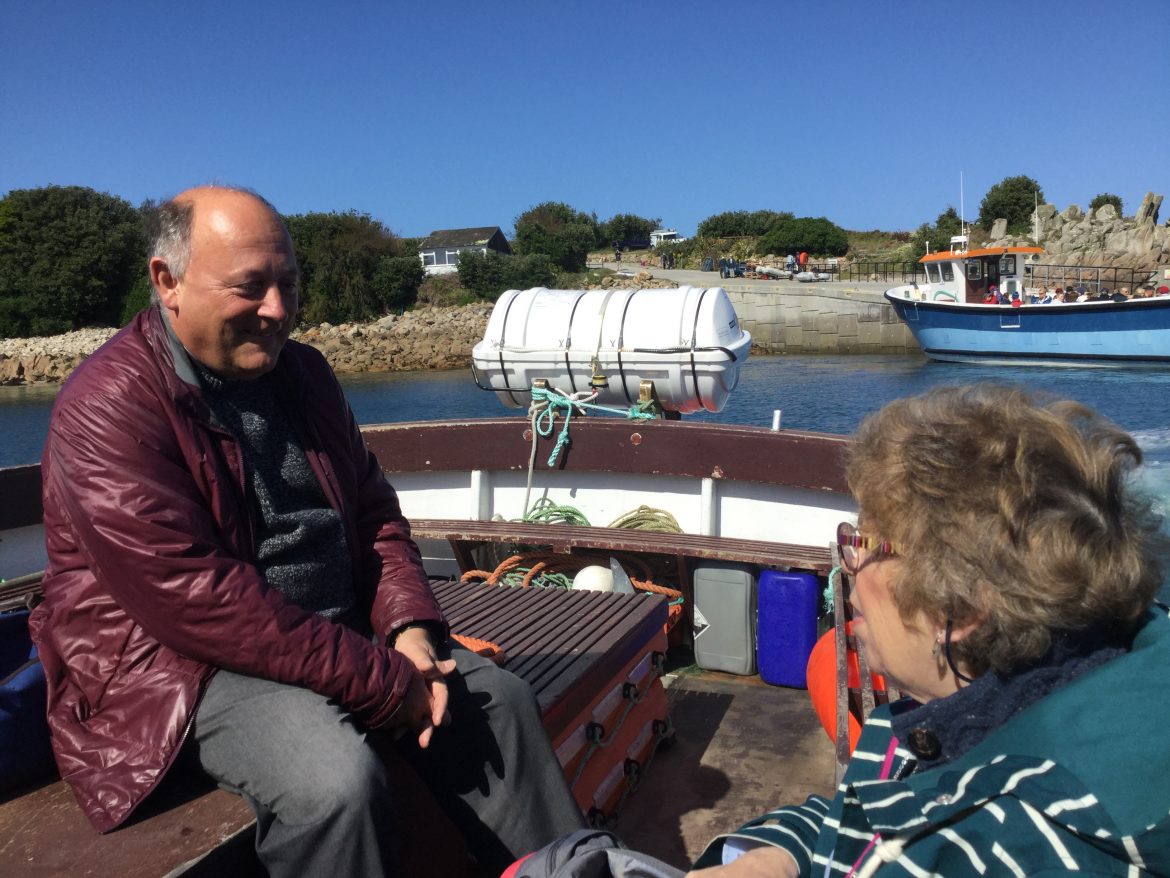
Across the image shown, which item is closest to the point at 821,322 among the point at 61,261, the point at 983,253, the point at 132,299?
the point at 983,253

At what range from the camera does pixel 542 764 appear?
1758 millimetres

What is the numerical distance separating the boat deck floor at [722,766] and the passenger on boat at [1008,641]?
155 centimetres

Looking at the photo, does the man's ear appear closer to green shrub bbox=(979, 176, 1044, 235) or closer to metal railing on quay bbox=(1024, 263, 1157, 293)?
metal railing on quay bbox=(1024, 263, 1157, 293)

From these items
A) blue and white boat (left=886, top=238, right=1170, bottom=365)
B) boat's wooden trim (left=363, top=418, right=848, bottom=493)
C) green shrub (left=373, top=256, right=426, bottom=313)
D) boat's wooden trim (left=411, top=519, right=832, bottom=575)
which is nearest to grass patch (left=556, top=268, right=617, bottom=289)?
green shrub (left=373, top=256, right=426, bottom=313)

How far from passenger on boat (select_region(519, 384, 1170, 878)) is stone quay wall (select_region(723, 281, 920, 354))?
29010 millimetres

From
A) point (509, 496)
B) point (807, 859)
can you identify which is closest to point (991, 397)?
point (807, 859)

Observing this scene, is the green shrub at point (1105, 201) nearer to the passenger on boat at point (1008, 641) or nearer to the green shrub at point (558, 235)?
the green shrub at point (558, 235)

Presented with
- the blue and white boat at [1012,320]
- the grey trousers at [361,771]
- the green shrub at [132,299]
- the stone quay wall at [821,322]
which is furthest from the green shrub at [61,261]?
the grey trousers at [361,771]

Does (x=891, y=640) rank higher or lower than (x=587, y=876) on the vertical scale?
higher

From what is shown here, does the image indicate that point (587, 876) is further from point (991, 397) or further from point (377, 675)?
point (991, 397)

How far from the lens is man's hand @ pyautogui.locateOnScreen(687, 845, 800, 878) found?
3.82 ft

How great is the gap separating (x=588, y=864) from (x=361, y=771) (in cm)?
49

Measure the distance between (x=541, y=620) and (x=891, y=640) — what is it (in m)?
1.72

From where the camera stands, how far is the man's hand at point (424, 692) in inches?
65.3
